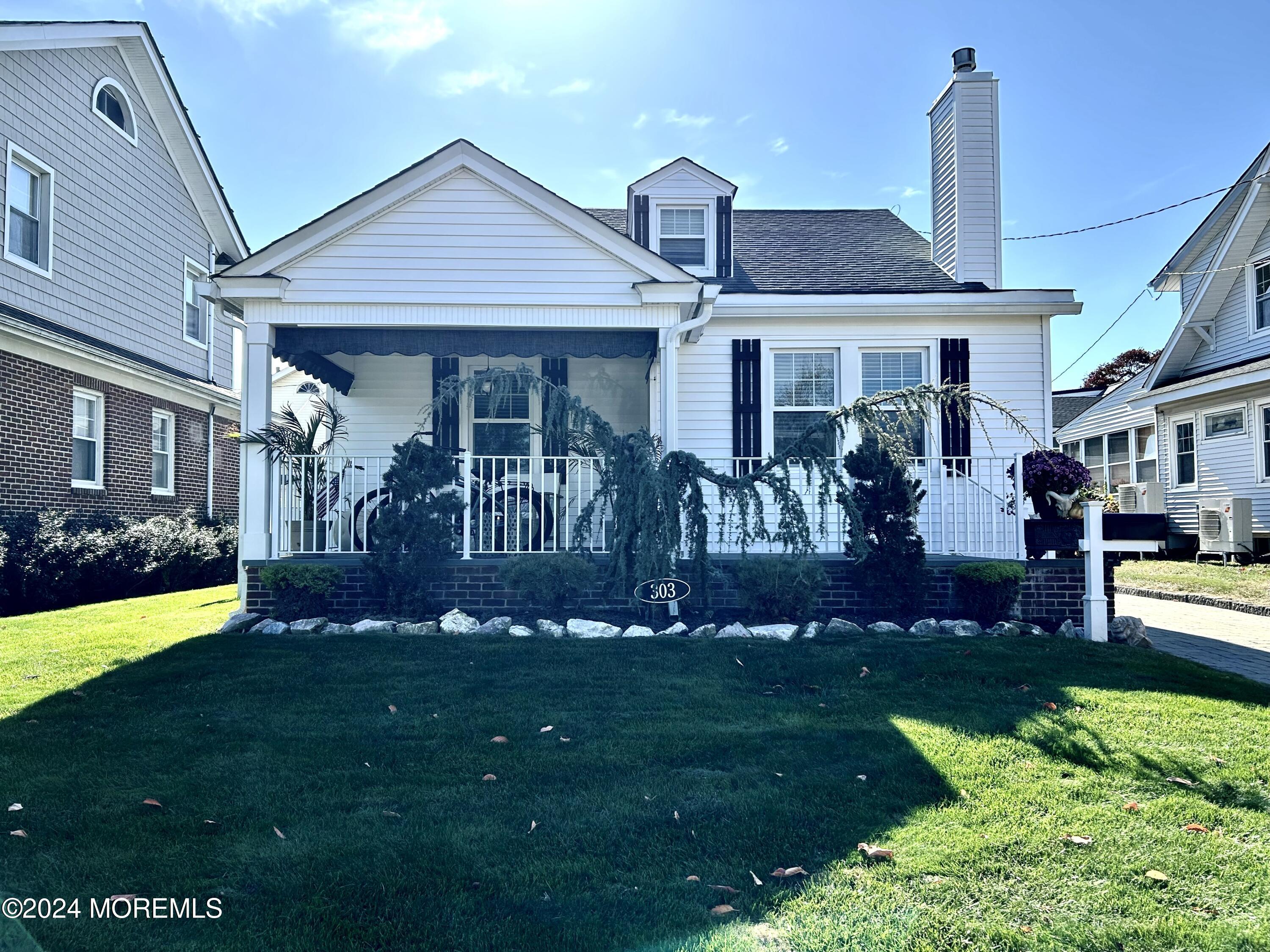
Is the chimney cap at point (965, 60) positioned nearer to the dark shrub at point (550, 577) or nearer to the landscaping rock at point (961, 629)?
the landscaping rock at point (961, 629)

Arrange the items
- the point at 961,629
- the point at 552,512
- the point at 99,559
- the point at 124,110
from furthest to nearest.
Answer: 1. the point at 124,110
2. the point at 99,559
3. the point at 552,512
4. the point at 961,629

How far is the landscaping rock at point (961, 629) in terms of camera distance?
701 cm

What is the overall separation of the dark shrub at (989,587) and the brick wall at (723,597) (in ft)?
0.57

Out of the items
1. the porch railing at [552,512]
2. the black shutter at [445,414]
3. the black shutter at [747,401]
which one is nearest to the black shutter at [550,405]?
the porch railing at [552,512]

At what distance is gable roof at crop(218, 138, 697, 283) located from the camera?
7934mm

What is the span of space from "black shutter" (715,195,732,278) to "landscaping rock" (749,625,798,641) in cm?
528

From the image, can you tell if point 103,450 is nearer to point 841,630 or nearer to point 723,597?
point 723,597

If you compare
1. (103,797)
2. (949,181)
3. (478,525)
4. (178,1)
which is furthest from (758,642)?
(178,1)

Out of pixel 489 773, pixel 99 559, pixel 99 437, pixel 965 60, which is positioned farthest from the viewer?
pixel 99 437

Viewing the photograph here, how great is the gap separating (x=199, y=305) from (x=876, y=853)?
52.7 ft

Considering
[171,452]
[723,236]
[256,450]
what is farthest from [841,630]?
[171,452]

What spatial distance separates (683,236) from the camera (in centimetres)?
1067

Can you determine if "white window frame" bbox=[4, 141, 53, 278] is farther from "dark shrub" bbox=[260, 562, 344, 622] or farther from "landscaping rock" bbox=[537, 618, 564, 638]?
"landscaping rock" bbox=[537, 618, 564, 638]

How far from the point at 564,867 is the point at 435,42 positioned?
990 centimetres
